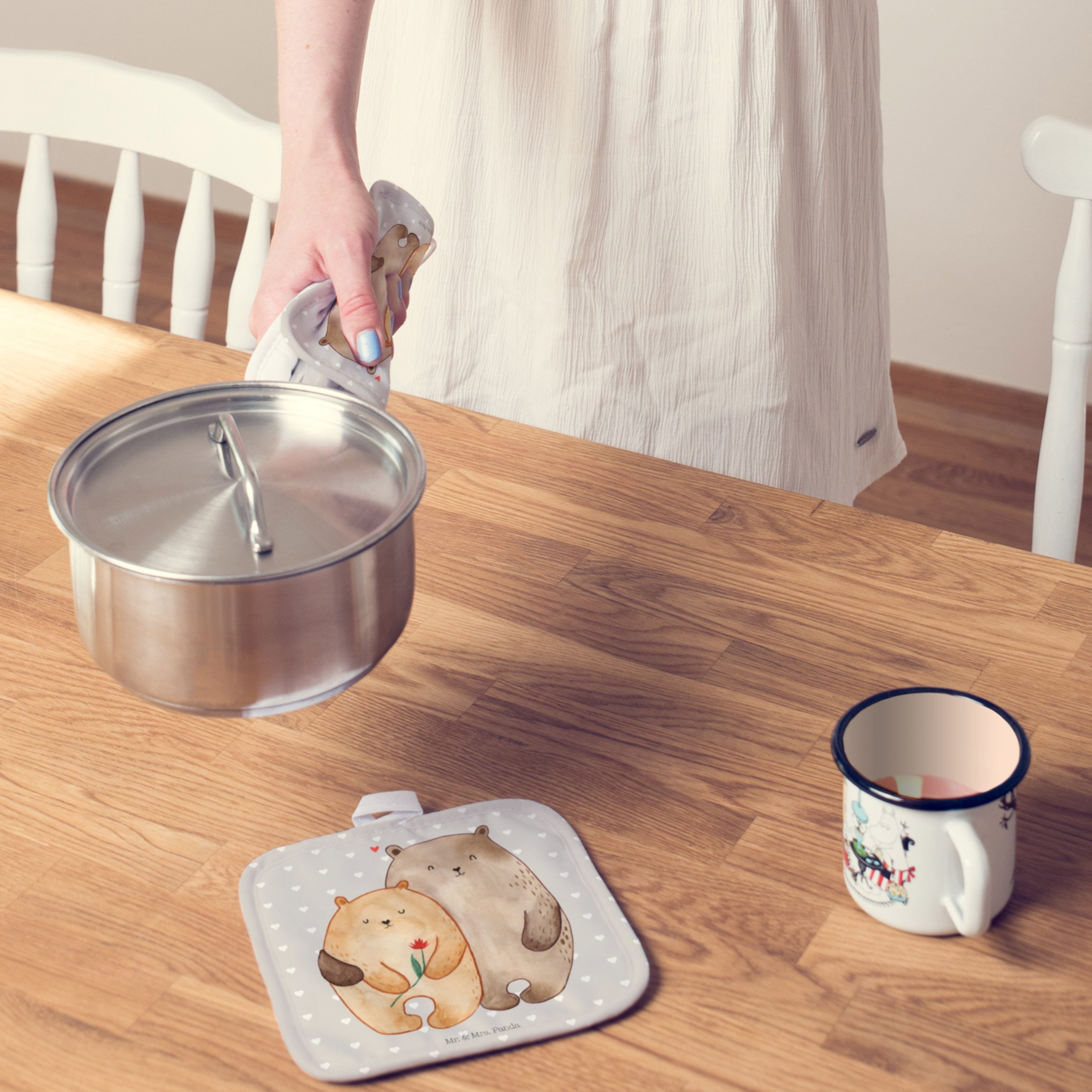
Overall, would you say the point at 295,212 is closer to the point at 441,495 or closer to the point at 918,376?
the point at 441,495

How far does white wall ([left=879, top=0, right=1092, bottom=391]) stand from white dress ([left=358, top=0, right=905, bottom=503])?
1264mm

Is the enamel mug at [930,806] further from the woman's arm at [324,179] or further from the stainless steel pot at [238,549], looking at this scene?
the woman's arm at [324,179]

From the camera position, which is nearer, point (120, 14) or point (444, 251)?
point (444, 251)

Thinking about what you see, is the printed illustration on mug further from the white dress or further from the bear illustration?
the white dress

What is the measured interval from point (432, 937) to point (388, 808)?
85mm

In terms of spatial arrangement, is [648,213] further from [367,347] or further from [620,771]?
[620,771]

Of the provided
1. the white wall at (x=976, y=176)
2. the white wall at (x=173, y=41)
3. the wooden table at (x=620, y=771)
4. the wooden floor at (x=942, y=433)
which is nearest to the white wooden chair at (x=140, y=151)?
the wooden table at (x=620, y=771)

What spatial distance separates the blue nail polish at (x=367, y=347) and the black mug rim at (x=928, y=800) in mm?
319

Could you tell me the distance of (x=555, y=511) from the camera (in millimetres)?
941

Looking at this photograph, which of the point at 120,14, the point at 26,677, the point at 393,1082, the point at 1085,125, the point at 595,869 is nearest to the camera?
the point at 393,1082

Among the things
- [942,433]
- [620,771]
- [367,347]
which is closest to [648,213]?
[367,347]

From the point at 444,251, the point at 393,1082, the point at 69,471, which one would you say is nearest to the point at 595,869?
the point at 393,1082

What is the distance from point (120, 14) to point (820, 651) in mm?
2816

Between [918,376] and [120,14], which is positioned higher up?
[120,14]
